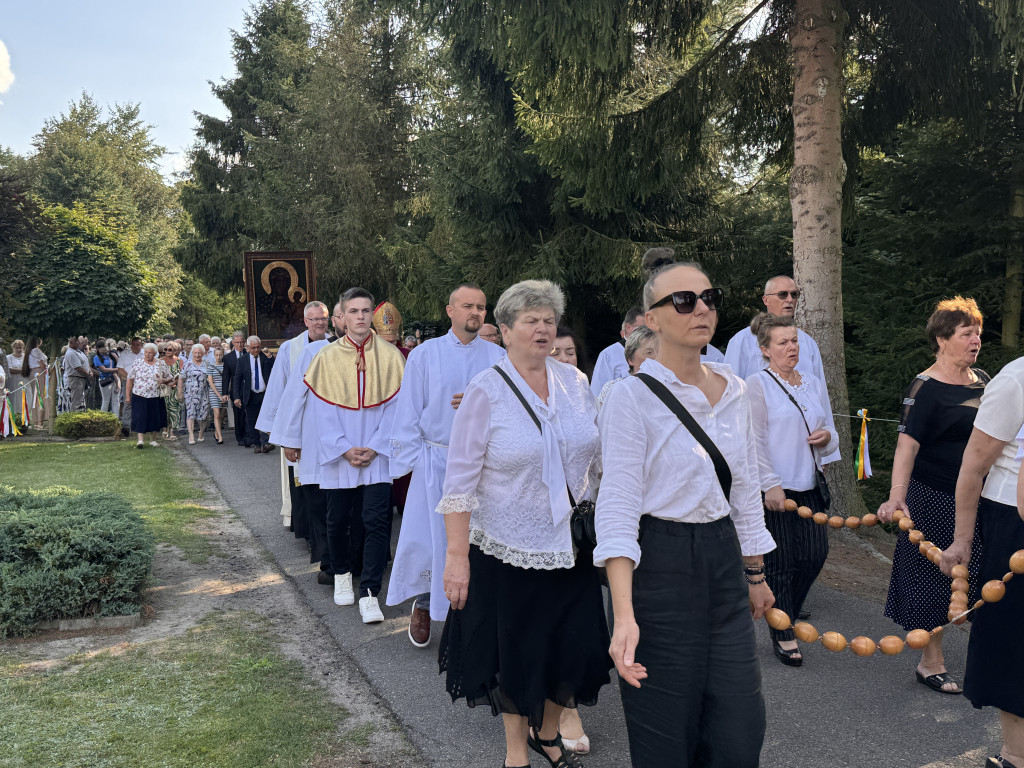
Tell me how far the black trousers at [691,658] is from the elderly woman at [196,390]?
1547cm

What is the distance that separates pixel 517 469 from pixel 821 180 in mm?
5994

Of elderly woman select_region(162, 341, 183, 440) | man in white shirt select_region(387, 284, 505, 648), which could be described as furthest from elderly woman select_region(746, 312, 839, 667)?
elderly woman select_region(162, 341, 183, 440)

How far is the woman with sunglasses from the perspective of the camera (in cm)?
264

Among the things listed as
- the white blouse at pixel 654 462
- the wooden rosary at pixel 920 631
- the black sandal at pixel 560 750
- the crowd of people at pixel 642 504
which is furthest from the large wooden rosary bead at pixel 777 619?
the black sandal at pixel 560 750

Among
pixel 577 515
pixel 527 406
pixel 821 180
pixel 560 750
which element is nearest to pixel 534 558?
pixel 577 515

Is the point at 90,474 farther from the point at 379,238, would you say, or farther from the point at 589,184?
the point at 379,238

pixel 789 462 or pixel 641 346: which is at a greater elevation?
pixel 641 346

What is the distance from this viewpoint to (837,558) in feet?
25.1

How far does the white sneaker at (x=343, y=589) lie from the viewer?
20.6ft

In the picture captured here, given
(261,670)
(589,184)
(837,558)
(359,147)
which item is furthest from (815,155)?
(359,147)

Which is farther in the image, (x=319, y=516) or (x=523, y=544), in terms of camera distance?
(x=319, y=516)

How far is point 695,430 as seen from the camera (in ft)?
8.82

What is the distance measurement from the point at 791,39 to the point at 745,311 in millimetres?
7668

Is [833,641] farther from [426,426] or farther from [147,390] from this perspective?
[147,390]
